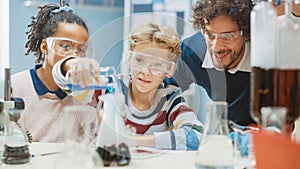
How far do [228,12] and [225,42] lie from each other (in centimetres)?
11

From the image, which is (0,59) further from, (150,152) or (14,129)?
(150,152)

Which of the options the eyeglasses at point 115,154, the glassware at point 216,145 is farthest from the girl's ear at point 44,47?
the glassware at point 216,145

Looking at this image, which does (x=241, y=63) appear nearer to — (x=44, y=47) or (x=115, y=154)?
(x=115, y=154)

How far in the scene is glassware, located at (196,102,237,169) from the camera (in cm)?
88

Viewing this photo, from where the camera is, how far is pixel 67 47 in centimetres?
142

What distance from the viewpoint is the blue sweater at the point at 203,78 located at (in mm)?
1186

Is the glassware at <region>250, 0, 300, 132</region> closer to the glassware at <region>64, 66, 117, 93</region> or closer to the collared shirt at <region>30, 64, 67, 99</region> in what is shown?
the glassware at <region>64, 66, 117, 93</region>

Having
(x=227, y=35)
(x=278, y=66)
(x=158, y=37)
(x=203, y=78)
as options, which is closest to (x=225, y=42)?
(x=227, y=35)

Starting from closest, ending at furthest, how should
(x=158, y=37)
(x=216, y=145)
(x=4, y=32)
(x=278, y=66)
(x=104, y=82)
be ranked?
(x=278, y=66) < (x=216, y=145) < (x=104, y=82) < (x=158, y=37) < (x=4, y=32)

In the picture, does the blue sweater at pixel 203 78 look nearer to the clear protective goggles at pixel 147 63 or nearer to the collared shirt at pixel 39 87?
the clear protective goggles at pixel 147 63

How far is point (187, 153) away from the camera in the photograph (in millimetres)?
1104

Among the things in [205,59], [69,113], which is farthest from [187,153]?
[69,113]

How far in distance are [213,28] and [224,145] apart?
561 millimetres

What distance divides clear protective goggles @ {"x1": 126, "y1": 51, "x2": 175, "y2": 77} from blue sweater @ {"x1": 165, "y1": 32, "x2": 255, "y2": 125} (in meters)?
0.05
